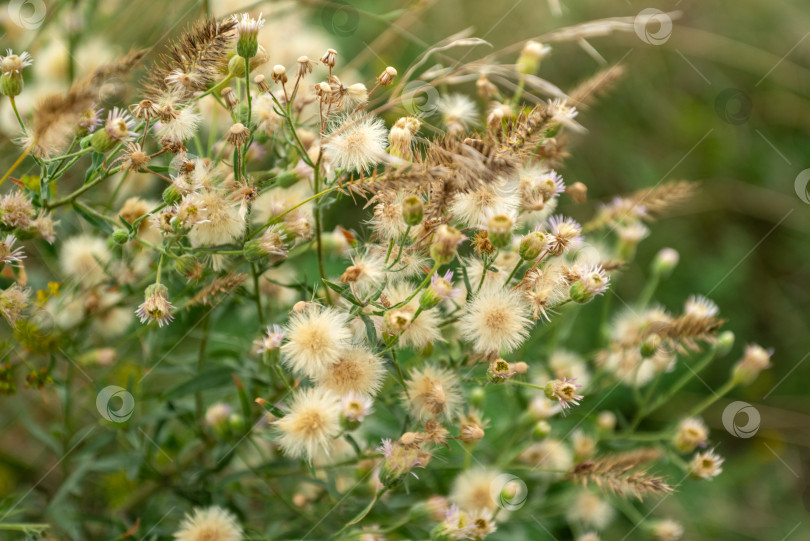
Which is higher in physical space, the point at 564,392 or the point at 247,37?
the point at 247,37

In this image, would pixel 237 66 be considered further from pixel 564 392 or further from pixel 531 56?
pixel 564 392

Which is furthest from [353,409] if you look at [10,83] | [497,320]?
[10,83]

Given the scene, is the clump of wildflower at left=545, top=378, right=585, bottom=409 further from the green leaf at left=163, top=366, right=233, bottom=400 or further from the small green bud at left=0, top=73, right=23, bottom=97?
the small green bud at left=0, top=73, right=23, bottom=97

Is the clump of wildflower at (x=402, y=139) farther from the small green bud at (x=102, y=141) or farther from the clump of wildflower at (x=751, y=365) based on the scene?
the clump of wildflower at (x=751, y=365)

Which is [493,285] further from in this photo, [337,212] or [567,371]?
[337,212]

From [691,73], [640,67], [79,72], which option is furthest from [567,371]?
[691,73]
